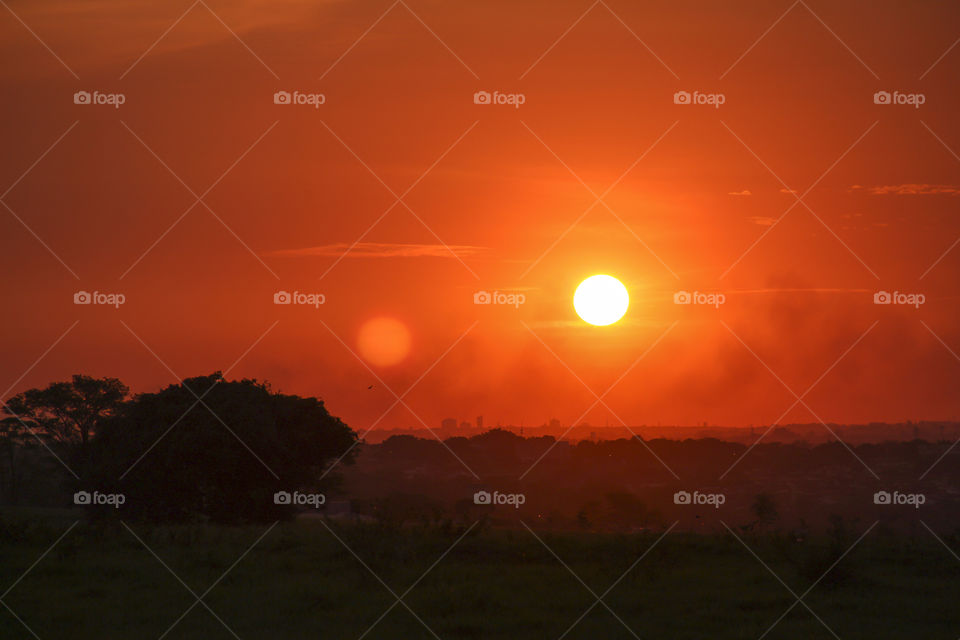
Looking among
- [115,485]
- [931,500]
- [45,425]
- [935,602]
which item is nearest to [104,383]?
[45,425]

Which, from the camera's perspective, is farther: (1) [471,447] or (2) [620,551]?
(1) [471,447]

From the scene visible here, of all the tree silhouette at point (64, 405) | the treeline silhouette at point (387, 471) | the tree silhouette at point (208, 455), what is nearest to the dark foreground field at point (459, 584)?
the treeline silhouette at point (387, 471)

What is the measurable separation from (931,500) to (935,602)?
62.3m

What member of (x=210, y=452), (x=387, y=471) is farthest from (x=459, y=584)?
→ (x=387, y=471)

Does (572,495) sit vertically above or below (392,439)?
below

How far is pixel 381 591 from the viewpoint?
18391 millimetres

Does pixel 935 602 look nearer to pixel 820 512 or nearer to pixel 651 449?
pixel 820 512

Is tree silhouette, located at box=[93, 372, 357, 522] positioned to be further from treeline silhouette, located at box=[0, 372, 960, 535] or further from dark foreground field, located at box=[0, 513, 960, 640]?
dark foreground field, located at box=[0, 513, 960, 640]

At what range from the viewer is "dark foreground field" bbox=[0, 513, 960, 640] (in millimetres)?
15711

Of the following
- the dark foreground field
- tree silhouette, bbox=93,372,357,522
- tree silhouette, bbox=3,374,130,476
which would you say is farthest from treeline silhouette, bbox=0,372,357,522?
tree silhouette, bbox=3,374,130,476

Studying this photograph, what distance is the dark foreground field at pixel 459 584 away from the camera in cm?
1571

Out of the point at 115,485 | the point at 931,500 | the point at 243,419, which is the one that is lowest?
the point at 115,485

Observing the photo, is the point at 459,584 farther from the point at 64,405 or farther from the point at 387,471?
the point at 387,471

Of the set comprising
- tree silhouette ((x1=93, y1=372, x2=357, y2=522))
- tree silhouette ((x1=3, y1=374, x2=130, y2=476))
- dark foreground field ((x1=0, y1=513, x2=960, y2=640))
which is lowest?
dark foreground field ((x1=0, y1=513, x2=960, y2=640))
